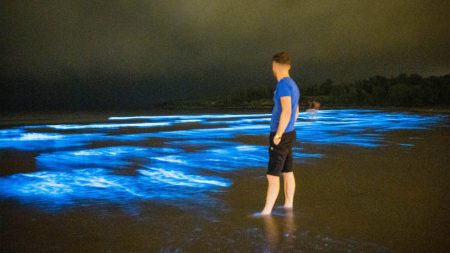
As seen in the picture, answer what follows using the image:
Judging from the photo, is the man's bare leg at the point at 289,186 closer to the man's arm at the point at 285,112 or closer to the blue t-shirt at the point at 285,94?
the blue t-shirt at the point at 285,94

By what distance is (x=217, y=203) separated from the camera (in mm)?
5398

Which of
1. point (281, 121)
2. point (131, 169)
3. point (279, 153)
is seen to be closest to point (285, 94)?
point (281, 121)

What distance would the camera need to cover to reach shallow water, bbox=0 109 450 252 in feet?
12.8

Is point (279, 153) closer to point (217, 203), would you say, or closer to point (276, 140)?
point (276, 140)

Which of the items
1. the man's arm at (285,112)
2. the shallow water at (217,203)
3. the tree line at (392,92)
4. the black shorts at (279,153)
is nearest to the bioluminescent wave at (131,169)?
the shallow water at (217,203)

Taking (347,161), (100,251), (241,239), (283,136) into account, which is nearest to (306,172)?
(347,161)

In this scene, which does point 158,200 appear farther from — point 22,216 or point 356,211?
point 356,211

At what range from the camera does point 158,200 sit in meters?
5.58

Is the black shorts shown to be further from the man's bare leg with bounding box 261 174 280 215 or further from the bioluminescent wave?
the bioluminescent wave

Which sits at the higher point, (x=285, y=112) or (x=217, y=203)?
(x=285, y=112)

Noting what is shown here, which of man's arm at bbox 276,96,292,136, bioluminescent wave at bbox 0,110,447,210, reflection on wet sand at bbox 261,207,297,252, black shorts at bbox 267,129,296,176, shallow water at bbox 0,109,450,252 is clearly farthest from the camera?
bioluminescent wave at bbox 0,110,447,210

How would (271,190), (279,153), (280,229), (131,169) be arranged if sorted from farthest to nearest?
(131,169) < (271,190) < (279,153) < (280,229)

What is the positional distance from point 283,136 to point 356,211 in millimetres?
1330

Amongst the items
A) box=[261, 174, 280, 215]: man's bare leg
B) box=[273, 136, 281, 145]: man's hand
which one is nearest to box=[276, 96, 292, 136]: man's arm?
box=[273, 136, 281, 145]: man's hand
